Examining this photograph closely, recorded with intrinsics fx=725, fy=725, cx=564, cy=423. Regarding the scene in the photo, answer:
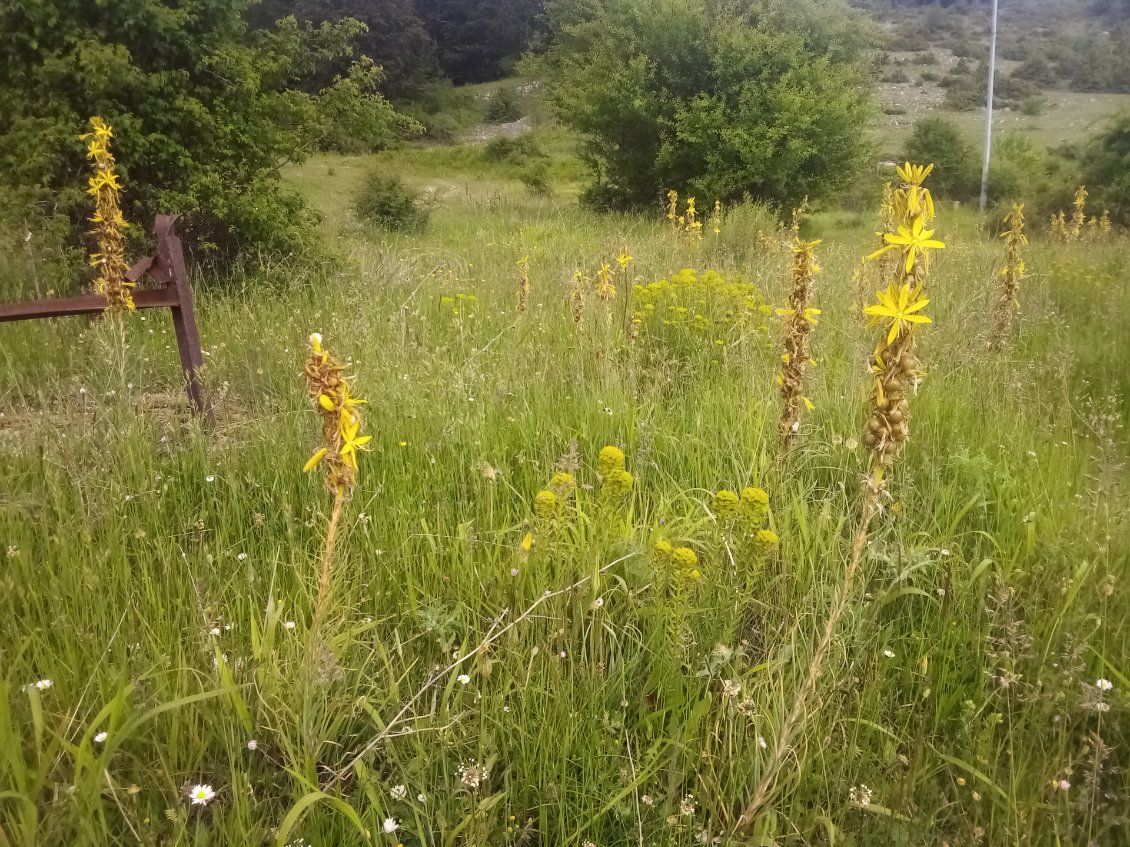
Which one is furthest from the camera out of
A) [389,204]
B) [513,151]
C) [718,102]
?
[513,151]

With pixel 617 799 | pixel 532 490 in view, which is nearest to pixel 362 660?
pixel 617 799

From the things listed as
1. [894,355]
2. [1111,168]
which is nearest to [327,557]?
[894,355]

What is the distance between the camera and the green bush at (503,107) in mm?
34375

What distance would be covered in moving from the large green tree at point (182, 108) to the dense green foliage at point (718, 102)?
8.89m

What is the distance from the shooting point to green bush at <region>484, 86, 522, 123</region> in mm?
34375

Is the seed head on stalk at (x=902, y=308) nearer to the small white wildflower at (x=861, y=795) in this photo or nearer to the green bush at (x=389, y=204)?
the small white wildflower at (x=861, y=795)

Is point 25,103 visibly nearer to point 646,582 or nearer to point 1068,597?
point 646,582

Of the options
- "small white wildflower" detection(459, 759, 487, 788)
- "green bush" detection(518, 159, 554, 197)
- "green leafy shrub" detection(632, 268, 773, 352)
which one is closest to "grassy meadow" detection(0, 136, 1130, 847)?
"small white wildflower" detection(459, 759, 487, 788)

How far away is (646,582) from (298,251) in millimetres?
5587

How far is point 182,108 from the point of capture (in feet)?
18.9

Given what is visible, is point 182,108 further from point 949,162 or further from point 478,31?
point 478,31

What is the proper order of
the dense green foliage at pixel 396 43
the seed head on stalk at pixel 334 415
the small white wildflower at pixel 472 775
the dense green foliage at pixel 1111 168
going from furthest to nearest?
the dense green foliage at pixel 396 43
the dense green foliage at pixel 1111 168
the small white wildflower at pixel 472 775
the seed head on stalk at pixel 334 415

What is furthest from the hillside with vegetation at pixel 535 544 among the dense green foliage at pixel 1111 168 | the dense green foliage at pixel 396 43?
the dense green foliage at pixel 396 43

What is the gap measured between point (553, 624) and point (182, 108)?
5830mm
